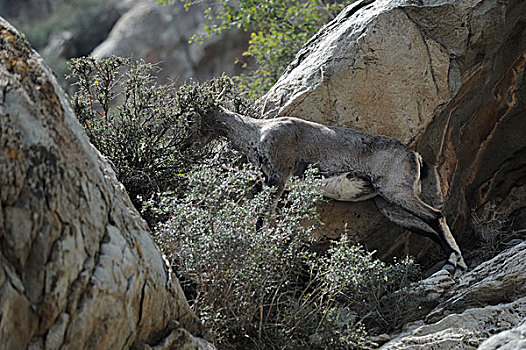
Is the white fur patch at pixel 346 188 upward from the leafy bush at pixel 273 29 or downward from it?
downward

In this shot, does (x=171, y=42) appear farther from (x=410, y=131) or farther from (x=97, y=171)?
(x=97, y=171)

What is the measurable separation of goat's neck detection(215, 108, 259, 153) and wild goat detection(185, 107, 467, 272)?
0.04 feet

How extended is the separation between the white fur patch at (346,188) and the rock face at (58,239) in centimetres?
310

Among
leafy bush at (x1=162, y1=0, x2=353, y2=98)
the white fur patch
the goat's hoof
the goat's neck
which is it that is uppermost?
leafy bush at (x1=162, y1=0, x2=353, y2=98)

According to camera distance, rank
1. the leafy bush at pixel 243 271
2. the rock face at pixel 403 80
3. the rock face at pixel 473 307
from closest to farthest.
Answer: the leafy bush at pixel 243 271
the rock face at pixel 473 307
the rock face at pixel 403 80

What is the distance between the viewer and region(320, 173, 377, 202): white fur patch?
634cm

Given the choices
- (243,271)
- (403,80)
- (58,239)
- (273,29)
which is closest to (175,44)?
(273,29)

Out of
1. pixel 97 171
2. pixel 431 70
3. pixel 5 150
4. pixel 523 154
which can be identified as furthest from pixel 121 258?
pixel 523 154

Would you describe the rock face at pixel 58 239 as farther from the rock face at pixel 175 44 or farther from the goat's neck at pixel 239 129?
the rock face at pixel 175 44

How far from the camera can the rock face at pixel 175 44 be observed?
2127cm

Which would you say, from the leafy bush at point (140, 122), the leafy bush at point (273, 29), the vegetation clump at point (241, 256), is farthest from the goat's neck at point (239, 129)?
the leafy bush at point (273, 29)

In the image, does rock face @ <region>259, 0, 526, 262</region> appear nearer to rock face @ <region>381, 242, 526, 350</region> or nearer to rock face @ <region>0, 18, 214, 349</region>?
rock face @ <region>381, 242, 526, 350</region>

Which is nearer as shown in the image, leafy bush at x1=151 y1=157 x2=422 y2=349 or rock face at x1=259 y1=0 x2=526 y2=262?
leafy bush at x1=151 y1=157 x2=422 y2=349

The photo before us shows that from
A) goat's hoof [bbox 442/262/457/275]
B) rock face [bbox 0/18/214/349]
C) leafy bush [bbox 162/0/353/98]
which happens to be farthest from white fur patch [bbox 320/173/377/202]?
leafy bush [bbox 162/0/353/98]
